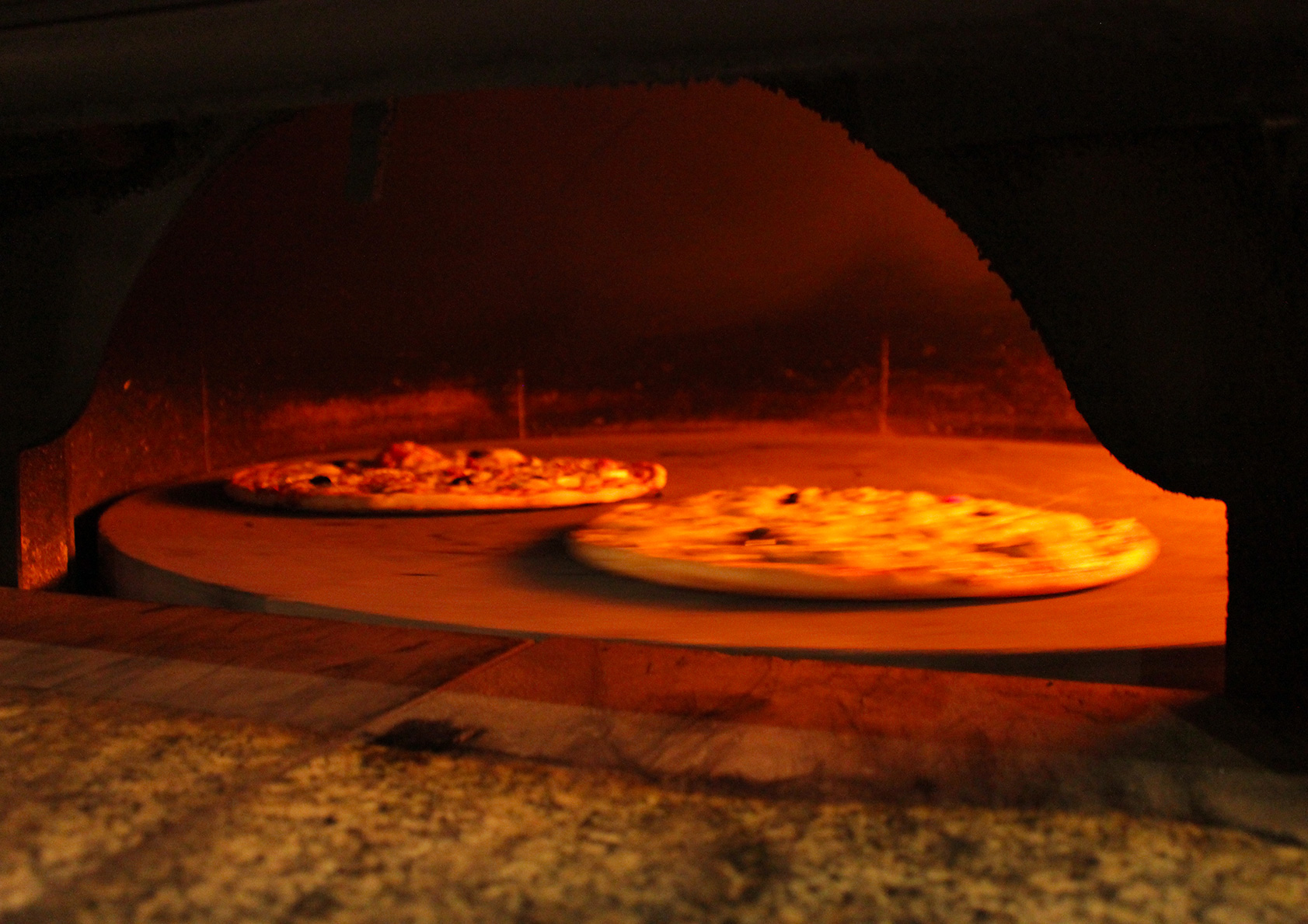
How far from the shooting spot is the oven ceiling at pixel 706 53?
118cm

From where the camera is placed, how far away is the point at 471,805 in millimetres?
1165

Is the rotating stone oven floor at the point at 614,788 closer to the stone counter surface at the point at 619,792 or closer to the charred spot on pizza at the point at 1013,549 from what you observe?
the stone counter surface at the point at 619,792

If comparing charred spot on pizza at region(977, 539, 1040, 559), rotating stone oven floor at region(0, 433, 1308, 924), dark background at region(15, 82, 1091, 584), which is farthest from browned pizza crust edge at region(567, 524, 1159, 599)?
dark background at region(15, 82, 1091, 584)

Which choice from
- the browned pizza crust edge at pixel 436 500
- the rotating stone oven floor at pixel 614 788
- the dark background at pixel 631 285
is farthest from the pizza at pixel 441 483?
the rotating stone oven floor at pixel 614 788

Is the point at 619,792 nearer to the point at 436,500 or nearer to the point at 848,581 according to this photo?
the point at 848,581

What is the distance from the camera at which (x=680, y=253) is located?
4508mm

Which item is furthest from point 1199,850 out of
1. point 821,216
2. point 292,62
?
point 821,216

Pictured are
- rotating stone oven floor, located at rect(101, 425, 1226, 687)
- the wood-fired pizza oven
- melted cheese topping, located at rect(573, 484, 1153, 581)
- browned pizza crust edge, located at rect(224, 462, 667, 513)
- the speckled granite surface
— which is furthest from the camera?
browned pizza crust edge, located at rect(224, 462, 667, 513)

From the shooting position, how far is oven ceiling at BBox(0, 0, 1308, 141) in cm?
118

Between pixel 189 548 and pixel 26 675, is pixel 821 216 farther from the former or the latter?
pixel 26 675

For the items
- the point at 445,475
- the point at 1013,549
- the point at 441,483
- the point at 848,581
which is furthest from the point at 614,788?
→ the point at 445,475

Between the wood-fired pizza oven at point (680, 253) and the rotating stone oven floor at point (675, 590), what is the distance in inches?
1.0

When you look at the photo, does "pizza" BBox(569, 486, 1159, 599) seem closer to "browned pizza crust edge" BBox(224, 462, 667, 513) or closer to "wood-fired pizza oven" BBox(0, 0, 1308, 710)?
"wood-fired pizza oven" BBox(0, 0, 1308, 710)

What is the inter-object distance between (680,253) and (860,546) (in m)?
2.40
